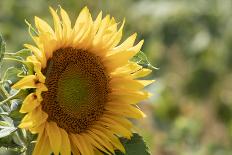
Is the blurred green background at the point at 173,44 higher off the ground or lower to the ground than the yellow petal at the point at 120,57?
lower

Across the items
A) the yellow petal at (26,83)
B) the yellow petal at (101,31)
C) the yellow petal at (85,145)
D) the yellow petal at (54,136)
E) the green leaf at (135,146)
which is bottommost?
the green leaf at (135,146)

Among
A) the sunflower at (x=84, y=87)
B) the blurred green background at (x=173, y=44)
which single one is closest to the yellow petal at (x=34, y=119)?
the sunflower at (x=84, y=87)

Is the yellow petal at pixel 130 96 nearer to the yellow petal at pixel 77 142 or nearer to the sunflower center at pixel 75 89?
the sunflower center at pixel 75 89

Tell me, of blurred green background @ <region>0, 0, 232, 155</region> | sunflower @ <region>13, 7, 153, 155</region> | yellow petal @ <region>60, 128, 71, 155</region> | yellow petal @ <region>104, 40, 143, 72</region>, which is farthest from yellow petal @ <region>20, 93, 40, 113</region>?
blurred green background @ <region>0, 0, 232, 155</region>

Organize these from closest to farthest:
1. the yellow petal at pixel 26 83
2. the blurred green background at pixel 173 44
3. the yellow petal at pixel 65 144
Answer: the yellow petal at pixel 26 83 → the yellow petal at pixel 65 144 → the blurred green background at pixel 173 44

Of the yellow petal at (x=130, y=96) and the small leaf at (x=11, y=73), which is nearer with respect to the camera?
the small leaf at (x=11, y=73)

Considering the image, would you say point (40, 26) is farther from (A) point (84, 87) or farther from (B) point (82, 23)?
(A) point (84, 87)

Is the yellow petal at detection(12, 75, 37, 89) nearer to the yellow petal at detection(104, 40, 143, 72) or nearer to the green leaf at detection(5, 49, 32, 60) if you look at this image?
the green leaf at detection(5, 49, 32, 60)

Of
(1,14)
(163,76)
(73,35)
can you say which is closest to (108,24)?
(73,35)

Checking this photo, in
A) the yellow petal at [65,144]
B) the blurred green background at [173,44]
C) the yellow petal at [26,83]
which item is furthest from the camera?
the blurred green background at [173,44]
